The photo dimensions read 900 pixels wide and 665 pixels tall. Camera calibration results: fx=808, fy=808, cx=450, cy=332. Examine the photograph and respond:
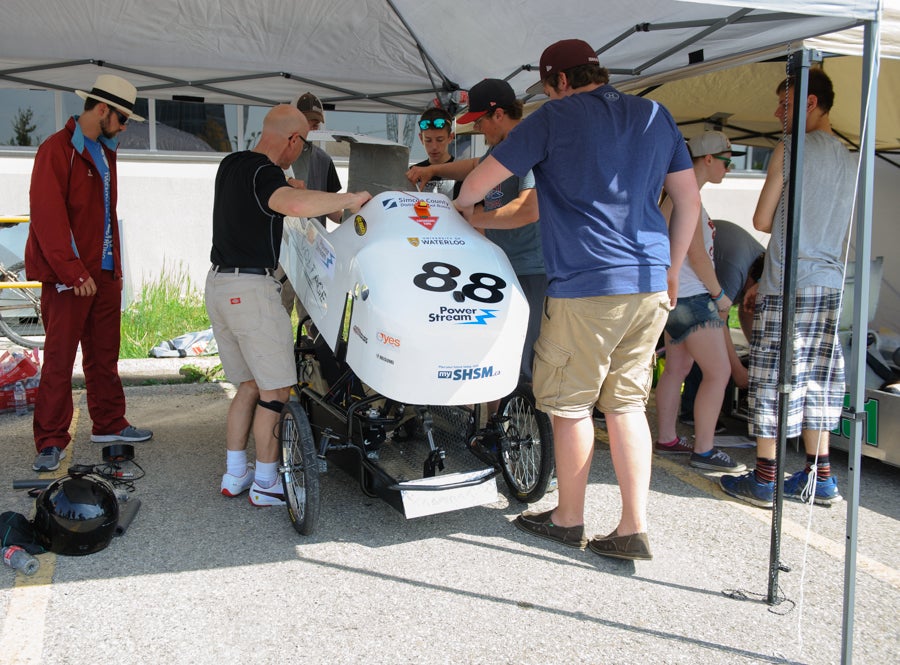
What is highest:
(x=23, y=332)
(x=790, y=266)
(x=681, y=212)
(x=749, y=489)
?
(x=681, y=212)

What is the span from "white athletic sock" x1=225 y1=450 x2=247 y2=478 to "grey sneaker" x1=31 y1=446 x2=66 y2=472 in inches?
44.8

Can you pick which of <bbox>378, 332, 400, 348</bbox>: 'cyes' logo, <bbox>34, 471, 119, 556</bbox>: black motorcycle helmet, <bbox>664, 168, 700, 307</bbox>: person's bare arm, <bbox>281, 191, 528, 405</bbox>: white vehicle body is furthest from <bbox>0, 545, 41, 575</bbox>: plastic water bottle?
<bbox>664, 168, 700, 307</bbox>: person's bare arm

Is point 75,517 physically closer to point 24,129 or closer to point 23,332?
point 23,332

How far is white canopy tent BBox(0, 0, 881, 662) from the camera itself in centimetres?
456

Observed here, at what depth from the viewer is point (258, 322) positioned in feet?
13.1

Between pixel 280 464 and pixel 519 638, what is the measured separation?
1666 millimetres

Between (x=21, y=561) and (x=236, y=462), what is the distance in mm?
1167

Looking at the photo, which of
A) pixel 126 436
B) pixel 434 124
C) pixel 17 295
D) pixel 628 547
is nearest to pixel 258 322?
pixel 126 436

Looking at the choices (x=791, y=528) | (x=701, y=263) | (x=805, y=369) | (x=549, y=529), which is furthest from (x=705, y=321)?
(x=549, y=529)

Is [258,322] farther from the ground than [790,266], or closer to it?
closer to it

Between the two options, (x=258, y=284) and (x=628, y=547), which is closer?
(x=628, y=547)

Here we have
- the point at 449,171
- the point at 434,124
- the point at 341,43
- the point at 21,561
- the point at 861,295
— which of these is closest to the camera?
the point at 861,295

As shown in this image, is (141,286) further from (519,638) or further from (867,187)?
(867,187)

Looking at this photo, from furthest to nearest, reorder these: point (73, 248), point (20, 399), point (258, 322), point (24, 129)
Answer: point (24, 129), point (20, 399), point (73, 248), point (258, 322)
